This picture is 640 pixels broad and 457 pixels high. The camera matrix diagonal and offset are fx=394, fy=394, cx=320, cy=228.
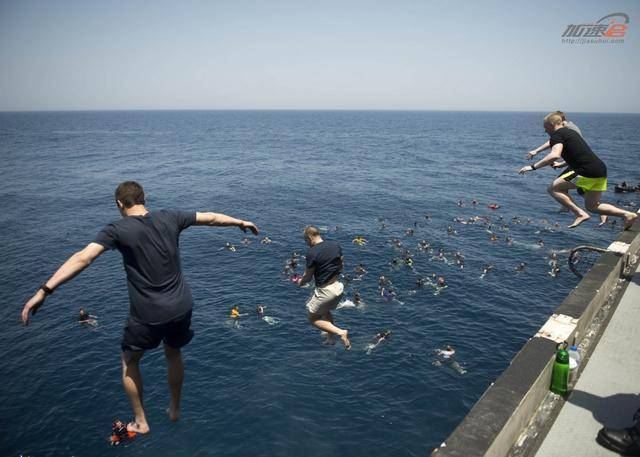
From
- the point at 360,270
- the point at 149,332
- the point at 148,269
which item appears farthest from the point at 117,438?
the point at 360,270

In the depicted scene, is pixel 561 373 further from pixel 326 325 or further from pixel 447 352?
pixel 447 352

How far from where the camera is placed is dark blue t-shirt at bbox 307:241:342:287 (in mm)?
8227

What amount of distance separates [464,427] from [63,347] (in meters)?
26.7

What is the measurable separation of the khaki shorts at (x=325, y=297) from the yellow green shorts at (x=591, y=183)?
587 cm

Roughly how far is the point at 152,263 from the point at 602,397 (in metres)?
7.68

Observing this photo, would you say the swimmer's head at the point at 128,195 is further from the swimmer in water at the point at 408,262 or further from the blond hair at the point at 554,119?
the swimmer in water at the point at 408,262

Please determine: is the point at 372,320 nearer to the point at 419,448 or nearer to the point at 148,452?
the point at 419,448

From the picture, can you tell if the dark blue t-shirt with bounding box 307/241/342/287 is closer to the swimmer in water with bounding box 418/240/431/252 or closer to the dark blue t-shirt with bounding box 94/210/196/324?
the dark blue t-shirt with bounding box 94/210/196/324

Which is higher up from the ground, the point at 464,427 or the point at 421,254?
the point at 464,427

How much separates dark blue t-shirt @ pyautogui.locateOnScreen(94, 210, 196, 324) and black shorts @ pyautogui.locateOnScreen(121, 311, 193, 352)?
78 mm

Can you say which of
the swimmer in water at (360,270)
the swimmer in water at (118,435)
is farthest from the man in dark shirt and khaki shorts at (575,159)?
the swimmer in water at (360,270)

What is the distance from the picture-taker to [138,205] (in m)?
4.91

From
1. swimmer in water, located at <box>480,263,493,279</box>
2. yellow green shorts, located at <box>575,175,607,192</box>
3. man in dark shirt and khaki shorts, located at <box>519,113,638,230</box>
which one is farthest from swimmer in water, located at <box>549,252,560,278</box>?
yellow green shorts, located at <box>575,175,607,192</box>

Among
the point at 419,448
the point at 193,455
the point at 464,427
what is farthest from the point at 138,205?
the point at 419,448
